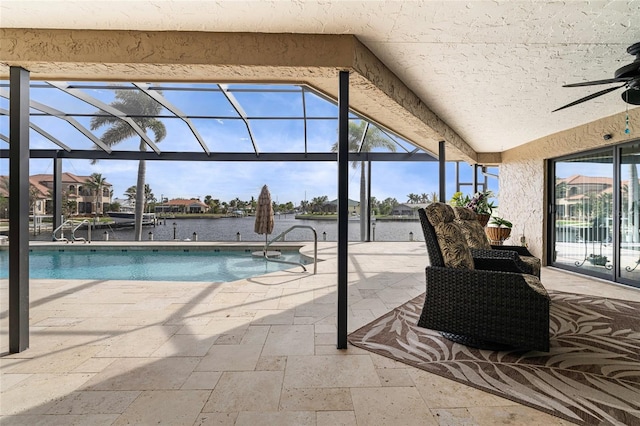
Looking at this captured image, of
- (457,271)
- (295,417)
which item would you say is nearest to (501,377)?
(457,271)

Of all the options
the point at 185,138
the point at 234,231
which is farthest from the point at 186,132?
the point at 234,231

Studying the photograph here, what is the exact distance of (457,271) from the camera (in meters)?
2.56

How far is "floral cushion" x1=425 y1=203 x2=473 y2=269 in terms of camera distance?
104 inches

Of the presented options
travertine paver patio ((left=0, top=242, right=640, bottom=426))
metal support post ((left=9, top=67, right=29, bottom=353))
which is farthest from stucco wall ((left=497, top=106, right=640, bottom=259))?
metal support post ((left=9, top=67, right=29, bottom=353))

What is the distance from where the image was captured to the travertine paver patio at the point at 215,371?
168 cm

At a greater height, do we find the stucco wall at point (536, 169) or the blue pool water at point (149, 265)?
the stucco wall at point (536, 169)

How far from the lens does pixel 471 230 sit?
365cm

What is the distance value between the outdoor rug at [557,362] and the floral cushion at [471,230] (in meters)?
0.98

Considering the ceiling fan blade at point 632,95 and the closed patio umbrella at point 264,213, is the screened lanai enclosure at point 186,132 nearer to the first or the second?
the closed patio umbrella at point 264,213

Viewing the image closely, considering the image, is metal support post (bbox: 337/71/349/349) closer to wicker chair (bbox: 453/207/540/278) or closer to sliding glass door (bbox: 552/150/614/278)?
wicker chair (bbox: 453/207/540/278)

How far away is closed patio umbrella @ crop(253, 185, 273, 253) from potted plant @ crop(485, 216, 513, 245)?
15.3 ft

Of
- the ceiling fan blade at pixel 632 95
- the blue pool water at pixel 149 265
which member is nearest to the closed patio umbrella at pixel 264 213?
the blue pool water at pixel 149 265

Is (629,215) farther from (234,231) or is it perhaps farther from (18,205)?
(234,231)

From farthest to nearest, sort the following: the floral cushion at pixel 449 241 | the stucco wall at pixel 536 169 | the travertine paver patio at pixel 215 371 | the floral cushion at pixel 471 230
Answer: the stucco wall at pixel 536 169, the floral cushion at pixel 471 230, the floral cushion at pixel 449 241, the travertine paver patio at pixel 215 371
